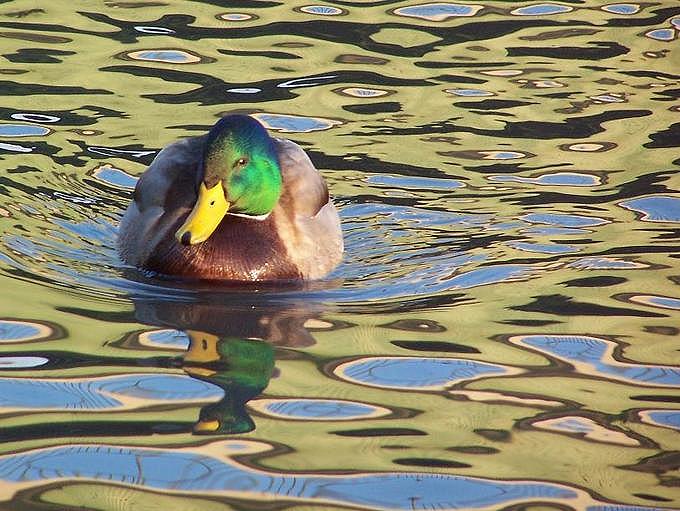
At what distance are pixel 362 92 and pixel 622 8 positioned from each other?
3.29m

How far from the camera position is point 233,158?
29.0 ft

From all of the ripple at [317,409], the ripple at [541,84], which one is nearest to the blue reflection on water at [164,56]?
the ripple at [541,84]

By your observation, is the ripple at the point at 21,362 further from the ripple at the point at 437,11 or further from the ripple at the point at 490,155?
the ripple at the point at 437,11

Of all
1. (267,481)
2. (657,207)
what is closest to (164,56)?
(657,207)

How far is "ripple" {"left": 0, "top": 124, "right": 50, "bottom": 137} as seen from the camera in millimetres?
11023

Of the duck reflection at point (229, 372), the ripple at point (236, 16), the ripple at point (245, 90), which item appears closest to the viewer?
the duck reflection at point (229, 372)

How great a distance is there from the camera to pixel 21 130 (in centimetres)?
1110

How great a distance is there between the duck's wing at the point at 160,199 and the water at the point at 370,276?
20 centimetres

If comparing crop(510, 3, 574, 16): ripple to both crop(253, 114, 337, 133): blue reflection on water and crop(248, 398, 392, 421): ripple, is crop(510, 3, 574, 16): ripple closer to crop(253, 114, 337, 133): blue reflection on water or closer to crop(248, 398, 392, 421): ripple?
crop(253, 114, 337, 133): blue reflection on water

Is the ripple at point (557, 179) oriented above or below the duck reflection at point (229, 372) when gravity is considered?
below

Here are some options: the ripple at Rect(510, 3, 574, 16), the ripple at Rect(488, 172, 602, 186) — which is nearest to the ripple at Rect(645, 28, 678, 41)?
the ripple at Rect(510, 3, 574, 16)

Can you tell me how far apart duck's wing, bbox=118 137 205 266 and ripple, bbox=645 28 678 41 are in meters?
5.52

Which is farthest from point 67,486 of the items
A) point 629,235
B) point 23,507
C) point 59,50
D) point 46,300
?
point 59,50

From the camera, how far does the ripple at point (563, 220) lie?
9.75 meters
